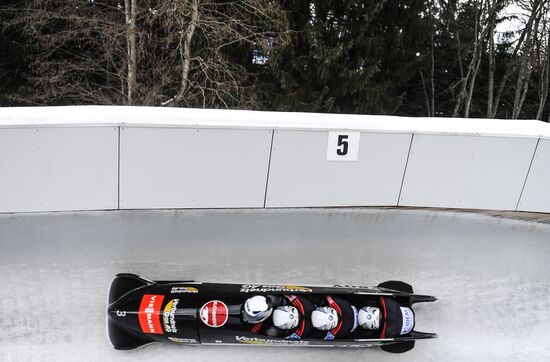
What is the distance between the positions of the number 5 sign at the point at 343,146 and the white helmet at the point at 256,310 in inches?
50.9

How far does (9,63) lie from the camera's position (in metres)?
10.4

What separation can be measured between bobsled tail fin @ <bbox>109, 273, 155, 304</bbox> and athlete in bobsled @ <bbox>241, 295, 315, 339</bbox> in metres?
0.92

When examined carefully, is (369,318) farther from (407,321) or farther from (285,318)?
(285,318)

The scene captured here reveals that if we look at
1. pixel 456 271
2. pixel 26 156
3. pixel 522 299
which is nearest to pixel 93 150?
pixel 26 156

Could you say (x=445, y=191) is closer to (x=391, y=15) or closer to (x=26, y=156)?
(x=26, y=156)

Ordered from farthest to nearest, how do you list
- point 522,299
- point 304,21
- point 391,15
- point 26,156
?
point 391,15 → point 304,21 → point 522,299 → point 26,156

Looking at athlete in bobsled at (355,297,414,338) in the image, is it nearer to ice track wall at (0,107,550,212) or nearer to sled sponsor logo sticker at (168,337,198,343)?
ice track wall at (0,107,550,212)

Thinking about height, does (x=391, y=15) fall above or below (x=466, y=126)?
above

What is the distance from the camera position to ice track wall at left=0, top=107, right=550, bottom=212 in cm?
339

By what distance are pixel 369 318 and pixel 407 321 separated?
1.05ft

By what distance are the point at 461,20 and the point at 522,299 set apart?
14.3 m

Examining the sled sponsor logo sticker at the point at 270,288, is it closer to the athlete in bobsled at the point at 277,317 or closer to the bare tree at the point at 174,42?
the athlete in bobsled at the point at 277,317

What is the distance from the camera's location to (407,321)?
3574mm

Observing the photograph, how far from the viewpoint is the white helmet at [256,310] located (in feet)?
10.9
